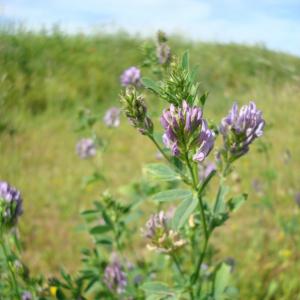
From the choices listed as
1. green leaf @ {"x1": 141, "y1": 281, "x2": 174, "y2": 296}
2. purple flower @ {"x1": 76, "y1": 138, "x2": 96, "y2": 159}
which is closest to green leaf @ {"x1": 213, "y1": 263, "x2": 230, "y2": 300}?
green leaf @ {"x1": 141, "y1": 281, "x2": 174, "y2": 296}

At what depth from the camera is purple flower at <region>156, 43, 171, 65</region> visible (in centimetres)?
136

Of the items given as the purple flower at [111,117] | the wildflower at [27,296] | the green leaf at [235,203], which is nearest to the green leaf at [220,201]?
the green leaf at [235,203]

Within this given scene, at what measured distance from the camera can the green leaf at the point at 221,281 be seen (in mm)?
1211

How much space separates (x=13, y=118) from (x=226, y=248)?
388 cm

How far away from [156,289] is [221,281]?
196 millimetres

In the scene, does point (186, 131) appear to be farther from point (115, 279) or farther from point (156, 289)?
point (115, 279)

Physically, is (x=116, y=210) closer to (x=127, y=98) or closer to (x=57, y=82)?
(x=127, y=98)

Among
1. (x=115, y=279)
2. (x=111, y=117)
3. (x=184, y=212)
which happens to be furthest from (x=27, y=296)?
(x=111, y=117)

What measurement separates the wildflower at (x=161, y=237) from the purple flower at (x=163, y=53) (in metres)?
0.46

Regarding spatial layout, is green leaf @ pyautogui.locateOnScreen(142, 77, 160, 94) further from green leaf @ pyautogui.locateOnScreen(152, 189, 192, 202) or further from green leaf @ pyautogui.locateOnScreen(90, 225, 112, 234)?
green leaf @ pyautogui.locateOnScreen(90, 225, 112, 234)

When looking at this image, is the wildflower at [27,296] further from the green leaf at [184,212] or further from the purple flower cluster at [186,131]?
the purple flower cluster at [186,131]

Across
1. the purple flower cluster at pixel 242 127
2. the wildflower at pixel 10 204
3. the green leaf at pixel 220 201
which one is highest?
the purple flower cluster at pixel 242 127

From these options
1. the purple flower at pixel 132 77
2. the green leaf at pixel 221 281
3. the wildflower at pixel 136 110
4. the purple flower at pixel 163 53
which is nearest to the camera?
the wildflower at pixel 136 110

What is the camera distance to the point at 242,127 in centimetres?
99
